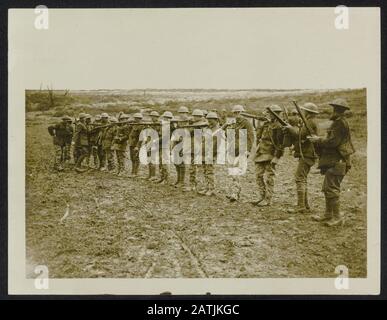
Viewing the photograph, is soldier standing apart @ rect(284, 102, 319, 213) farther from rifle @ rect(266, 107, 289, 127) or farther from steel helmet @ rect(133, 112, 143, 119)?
steel helmet @ rect(133, 112, 143, 119)

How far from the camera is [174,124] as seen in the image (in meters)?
4.28

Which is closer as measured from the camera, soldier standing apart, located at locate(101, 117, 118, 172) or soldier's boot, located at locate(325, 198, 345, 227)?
soldier's boot, located at locate(325, 198, 345, 227)

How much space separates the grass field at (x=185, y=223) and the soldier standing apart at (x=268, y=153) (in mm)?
65

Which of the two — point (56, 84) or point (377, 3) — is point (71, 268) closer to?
point (56, 84)

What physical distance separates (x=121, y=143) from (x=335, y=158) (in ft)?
6.33

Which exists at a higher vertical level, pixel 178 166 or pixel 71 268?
pixel 178 166

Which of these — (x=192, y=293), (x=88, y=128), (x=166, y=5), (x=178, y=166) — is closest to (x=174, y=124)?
(x=178, y=166)

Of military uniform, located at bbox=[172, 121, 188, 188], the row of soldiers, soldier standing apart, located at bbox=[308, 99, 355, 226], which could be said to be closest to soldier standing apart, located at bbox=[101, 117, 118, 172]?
the row of soldiers

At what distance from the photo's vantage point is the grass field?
4160mm

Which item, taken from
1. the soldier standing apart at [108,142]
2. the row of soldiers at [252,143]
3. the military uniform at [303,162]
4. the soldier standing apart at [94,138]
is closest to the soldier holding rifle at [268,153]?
the row of soldiers at [252,143]

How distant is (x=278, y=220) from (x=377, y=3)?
6.95 feet

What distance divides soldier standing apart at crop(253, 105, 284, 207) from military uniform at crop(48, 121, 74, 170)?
1.71 m

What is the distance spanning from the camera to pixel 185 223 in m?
4.21

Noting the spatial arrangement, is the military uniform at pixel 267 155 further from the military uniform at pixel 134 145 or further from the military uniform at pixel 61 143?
the military uniform at pixel 61 143
